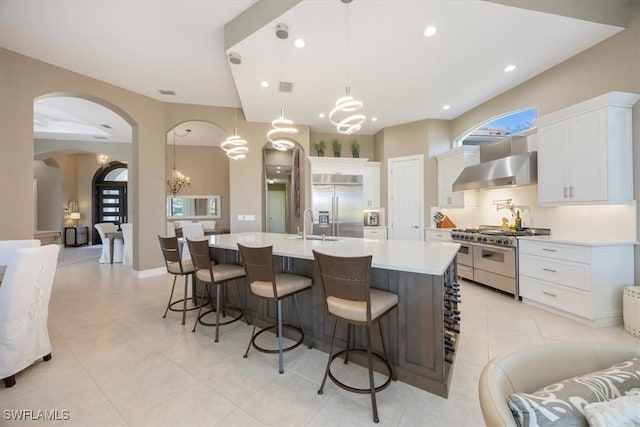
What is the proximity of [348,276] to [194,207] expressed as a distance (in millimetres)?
8017

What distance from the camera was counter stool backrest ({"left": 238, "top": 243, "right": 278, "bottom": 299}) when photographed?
2105mm

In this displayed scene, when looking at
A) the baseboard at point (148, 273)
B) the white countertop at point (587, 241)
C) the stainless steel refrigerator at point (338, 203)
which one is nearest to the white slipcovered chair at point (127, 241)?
the baseboard at point (148, 273)

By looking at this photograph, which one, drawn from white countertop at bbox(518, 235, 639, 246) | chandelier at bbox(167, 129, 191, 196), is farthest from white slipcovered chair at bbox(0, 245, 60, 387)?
chandelier at bbox(167, 129, 191, 196)

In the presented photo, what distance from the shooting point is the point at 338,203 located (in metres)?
5.91

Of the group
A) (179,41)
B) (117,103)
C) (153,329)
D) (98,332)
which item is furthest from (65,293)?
(179,41)

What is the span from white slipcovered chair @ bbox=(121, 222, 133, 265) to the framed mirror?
1.79 metres

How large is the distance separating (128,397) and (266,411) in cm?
99

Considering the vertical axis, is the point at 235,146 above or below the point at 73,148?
below

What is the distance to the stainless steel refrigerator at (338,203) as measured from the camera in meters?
5.87

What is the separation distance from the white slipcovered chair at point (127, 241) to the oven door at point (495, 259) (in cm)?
726

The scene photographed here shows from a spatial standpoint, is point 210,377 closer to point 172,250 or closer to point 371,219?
point 172,250

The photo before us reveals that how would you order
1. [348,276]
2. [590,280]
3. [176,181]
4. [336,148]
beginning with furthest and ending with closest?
[176,181] → [336,148] → [590,280] → [348,276]

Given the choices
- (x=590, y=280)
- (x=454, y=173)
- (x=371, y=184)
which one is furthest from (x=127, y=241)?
(x=590, y=280)

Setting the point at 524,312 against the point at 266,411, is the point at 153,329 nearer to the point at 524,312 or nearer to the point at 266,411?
the point at 266,411
